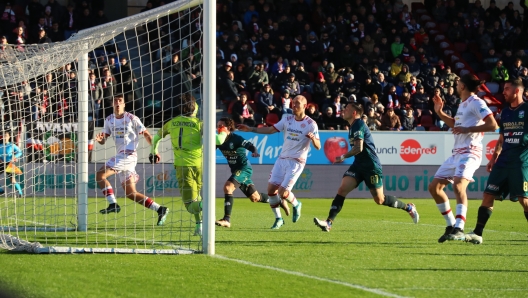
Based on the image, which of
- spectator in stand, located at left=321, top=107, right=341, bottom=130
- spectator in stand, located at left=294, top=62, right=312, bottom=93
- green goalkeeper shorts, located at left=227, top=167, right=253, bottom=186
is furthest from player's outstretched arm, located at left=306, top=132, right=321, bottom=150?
spectator in stand, located at left=294, top=62, right=312, bottom=93

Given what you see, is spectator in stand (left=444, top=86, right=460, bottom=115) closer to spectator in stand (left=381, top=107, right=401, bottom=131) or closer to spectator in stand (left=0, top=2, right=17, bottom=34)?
spectator in stand (left=381, top=107, right=401, bottom=131)

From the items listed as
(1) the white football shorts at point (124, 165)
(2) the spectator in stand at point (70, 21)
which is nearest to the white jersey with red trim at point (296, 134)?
(1) the white football shorts at point (124, 165)

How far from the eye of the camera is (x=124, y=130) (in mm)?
13570

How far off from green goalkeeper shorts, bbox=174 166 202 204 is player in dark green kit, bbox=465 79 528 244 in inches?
158

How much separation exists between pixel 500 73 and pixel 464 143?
20344mm

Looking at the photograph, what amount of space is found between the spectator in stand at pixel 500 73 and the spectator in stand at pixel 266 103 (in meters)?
9.96

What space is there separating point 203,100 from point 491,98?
2237cm

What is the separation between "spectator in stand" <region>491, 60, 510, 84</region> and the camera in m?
29.9

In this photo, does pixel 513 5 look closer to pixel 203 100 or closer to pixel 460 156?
pixel 460 156

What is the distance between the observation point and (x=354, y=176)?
12281 millimetres

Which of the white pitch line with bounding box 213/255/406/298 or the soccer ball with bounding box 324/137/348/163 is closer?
the white pitch line with bounding box 213/255/406/298

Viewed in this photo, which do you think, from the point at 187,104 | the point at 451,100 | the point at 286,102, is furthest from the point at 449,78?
the point at 187,104

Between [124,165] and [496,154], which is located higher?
[496,154]

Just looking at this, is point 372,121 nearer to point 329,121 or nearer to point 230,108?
point 329,121
